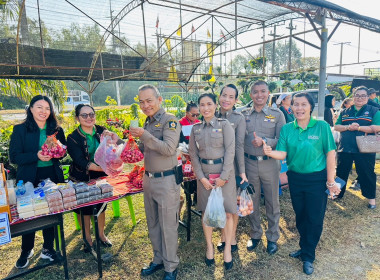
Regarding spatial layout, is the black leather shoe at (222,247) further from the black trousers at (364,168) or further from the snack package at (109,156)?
the black trousers at (364,168)

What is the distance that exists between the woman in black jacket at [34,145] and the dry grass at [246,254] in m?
0.66

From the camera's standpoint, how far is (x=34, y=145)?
108 inches

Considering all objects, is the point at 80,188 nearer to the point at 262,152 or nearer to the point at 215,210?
the point at 215,210

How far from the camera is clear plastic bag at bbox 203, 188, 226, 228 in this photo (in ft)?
8.38

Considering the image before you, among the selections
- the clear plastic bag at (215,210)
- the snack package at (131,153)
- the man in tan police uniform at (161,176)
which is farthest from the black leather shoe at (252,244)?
the snack package at (131,153)

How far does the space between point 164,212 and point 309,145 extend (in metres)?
1.60

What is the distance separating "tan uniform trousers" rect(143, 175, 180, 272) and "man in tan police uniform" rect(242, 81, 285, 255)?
1017 millimetres

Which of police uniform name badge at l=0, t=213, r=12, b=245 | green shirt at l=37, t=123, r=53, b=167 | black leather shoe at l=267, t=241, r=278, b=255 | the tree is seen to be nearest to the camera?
police uniform name badge at l=0, t=213, r=12, b=245

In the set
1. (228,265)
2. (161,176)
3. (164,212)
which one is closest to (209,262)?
(228,265)

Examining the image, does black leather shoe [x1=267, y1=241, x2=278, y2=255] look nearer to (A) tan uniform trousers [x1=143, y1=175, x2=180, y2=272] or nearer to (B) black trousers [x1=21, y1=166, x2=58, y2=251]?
(A) tan uniform trousers [x1=143, y1=175, x2=180, y2=272]

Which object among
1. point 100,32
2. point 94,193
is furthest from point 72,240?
point 100,32

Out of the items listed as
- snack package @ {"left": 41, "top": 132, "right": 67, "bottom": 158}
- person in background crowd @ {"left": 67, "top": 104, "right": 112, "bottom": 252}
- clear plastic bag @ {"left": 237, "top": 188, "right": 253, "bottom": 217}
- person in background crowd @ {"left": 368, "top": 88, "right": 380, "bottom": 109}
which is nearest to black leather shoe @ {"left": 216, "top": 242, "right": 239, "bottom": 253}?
clear plastic bag @ {"left": 237, "top": 188, "right": 253, "bottom": 217}

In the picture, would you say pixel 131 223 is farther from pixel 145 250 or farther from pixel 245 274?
pixel 245 274

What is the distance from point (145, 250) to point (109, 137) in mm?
1577
